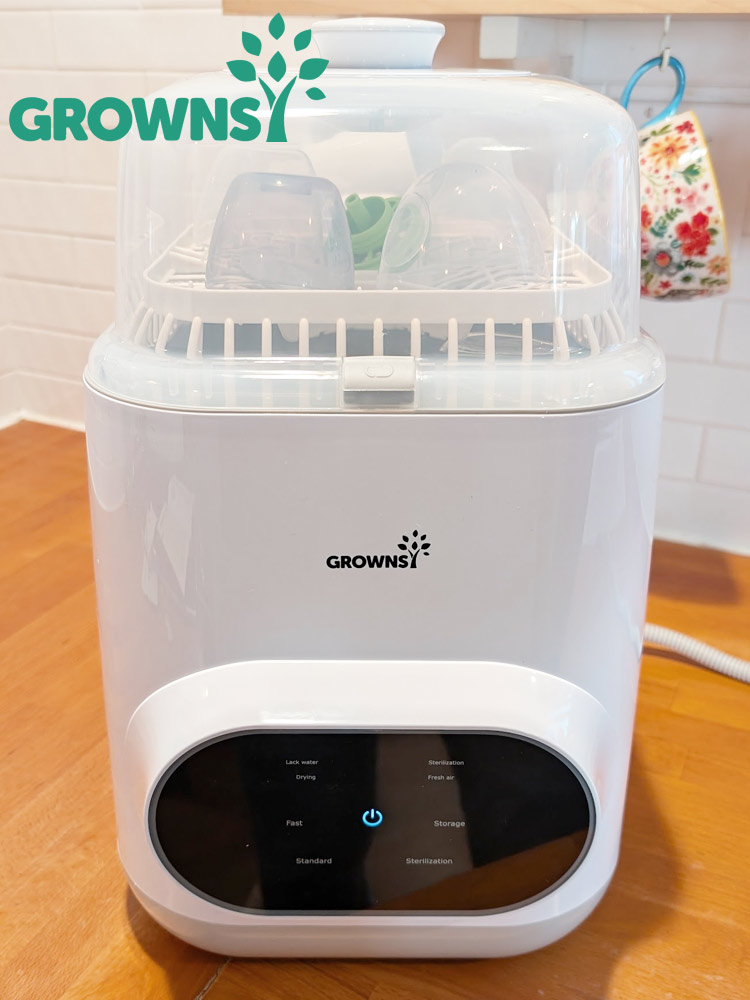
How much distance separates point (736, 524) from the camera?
3.44ft

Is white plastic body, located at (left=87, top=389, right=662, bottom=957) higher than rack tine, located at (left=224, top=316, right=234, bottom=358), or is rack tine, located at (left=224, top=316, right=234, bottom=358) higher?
rack tine, located at (left=224, top=316, right=234, bottom=358)

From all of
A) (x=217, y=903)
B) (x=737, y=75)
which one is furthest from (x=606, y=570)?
(x=737, y=75)

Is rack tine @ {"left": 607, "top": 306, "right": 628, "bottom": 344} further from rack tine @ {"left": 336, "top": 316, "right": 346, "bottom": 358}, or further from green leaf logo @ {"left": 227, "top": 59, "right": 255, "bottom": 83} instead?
green leaf logo @ {"left": 227, "top": 59, "right": 255, "bottom": 83}

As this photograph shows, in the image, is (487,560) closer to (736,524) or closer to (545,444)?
(545,444)

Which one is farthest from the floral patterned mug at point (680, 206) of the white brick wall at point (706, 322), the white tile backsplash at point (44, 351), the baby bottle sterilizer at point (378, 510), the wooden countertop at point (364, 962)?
the white tile backsplash at point (44, 351)

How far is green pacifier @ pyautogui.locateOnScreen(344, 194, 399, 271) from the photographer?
0.56 m

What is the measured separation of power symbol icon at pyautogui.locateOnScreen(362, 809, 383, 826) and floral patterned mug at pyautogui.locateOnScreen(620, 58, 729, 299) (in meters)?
0.52

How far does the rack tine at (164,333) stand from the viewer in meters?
0.47

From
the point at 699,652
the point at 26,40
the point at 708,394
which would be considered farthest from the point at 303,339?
Result: the point at 26,40

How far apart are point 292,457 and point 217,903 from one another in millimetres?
271

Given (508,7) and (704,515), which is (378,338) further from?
(704,515)

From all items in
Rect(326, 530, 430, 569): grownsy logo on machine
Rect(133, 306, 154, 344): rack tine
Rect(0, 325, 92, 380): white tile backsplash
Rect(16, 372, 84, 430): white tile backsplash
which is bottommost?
Rect(16, 372, 84, 430): white tile backsplash

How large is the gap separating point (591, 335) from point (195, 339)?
199 mm

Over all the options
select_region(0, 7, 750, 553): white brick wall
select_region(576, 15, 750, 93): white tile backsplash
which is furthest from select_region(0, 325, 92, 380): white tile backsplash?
select_region(576, 15, 750, 93): white tile backsplash
